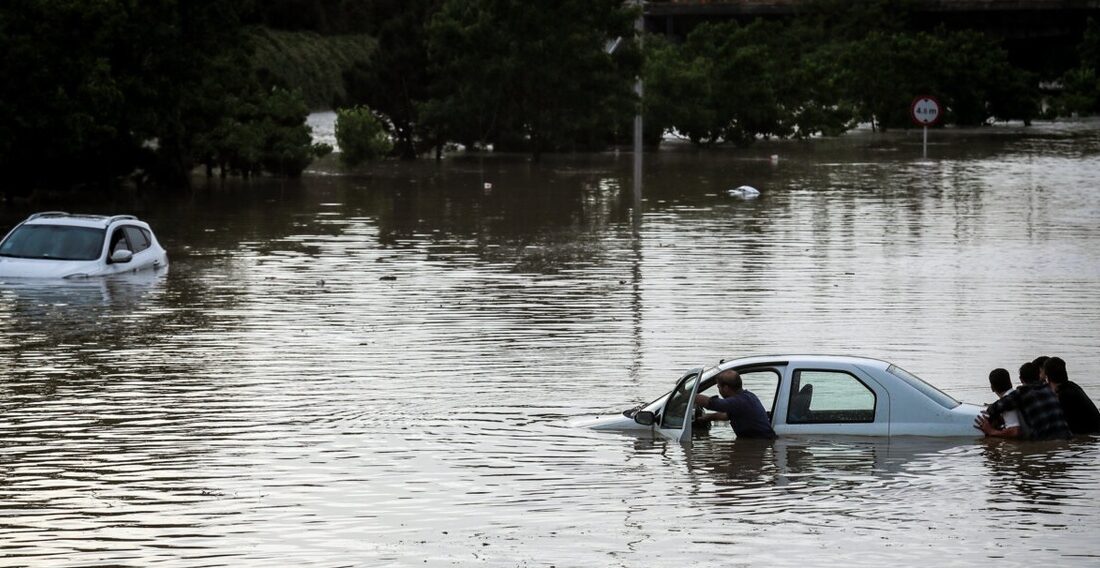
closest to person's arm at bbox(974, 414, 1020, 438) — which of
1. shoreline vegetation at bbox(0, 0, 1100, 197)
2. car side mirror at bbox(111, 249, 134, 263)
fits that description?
car side mirror at bbox(111, 249, 134, 263)

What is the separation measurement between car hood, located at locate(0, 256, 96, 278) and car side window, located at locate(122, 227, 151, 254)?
160cm

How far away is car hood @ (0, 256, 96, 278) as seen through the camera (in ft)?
103

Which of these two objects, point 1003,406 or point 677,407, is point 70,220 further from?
point 1003,406

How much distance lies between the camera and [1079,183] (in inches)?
2360

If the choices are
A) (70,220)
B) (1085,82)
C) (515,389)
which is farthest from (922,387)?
(1085,82)

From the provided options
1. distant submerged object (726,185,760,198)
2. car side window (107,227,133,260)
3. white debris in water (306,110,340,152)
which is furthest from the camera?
white debris in water (306,110,340,152)

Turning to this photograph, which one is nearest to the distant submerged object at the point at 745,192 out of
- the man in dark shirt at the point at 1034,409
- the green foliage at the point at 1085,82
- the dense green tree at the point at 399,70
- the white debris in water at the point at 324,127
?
the dense green tree at the point at 399,70

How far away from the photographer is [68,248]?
32781 millimetres

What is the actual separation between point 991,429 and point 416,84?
2458 inches

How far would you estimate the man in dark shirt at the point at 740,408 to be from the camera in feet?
54.1

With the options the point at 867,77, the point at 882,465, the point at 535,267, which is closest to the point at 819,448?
the point at 882,465

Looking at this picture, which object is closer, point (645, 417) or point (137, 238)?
point (645, 417)

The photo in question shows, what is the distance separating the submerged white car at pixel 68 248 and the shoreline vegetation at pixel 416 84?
52.5ft

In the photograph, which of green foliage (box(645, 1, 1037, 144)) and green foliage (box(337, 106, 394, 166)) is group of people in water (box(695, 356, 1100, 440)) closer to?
green foliage (box(337, 106, 394, 166))
